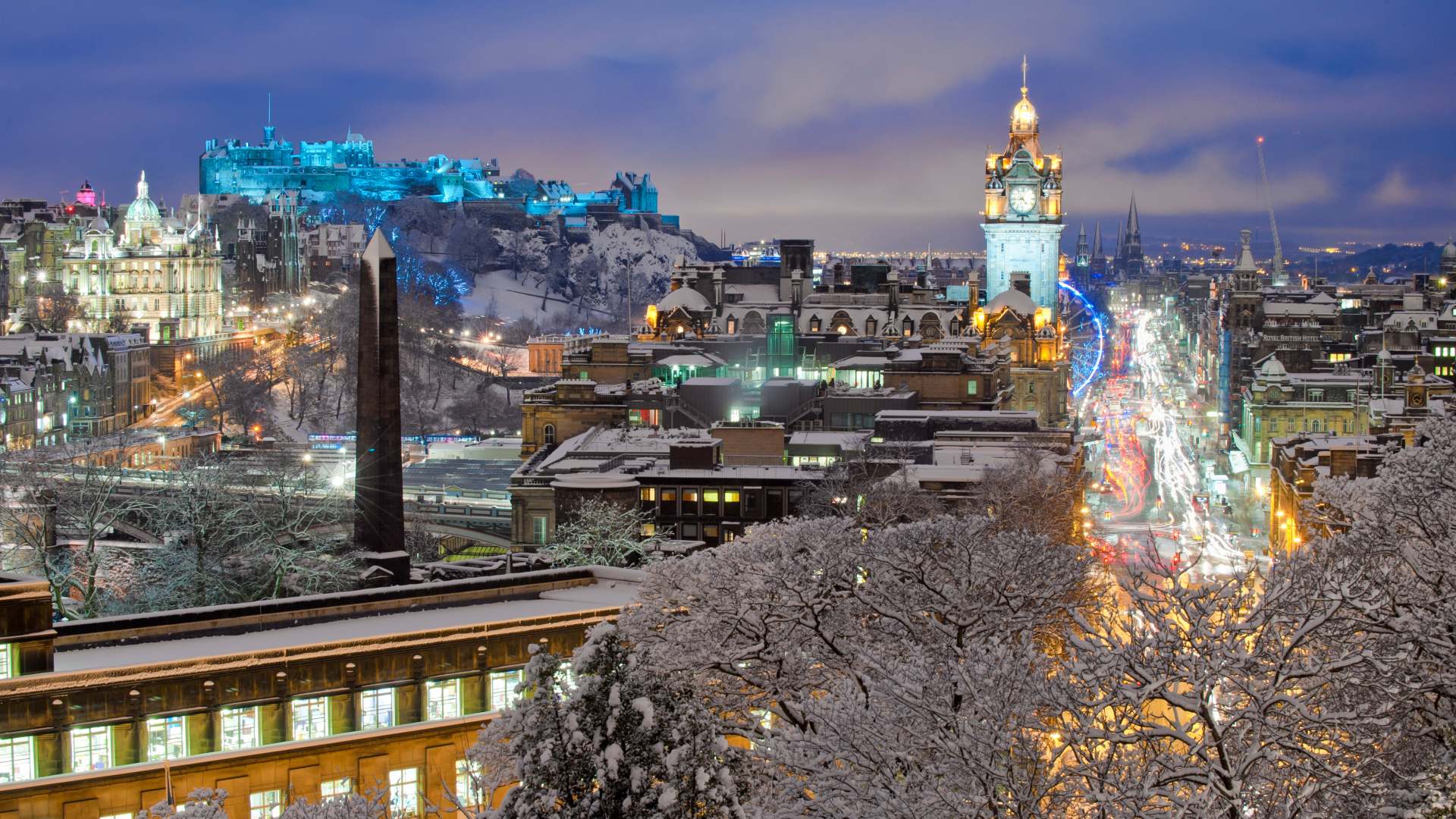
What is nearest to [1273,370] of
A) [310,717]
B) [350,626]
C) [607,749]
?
[350,626]

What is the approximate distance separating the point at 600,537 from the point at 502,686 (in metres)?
16.3

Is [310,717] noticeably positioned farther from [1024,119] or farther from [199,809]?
[1024,119]

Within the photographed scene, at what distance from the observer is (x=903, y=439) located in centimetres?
5609

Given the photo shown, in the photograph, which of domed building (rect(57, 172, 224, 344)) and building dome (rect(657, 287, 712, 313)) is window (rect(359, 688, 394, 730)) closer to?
building dome (rect(657, 287, 712, 313))

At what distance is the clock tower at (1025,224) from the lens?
108 m

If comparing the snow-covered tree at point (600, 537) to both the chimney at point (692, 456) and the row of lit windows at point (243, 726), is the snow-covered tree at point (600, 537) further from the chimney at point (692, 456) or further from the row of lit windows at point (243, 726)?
the row of lit windows at point (243, 726)

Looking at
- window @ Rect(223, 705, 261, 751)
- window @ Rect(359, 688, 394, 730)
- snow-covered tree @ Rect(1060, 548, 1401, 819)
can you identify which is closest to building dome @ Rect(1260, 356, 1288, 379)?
window @ Rect(359, 688, 394, 730)

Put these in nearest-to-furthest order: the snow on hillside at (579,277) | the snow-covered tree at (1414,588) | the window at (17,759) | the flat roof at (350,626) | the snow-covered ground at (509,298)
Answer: the snow-covered tree at (1414,588)
the window at (17,759)
the flat roof at (350,626)
the snow-covered ground at (509,298)
the snow on hillside at (579,277)

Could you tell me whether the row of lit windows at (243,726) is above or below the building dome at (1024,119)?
below


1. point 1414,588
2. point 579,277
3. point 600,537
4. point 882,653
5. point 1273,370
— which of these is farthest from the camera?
point 579,277

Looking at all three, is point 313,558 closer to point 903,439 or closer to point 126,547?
point 126,547

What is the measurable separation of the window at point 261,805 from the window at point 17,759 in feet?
9.14

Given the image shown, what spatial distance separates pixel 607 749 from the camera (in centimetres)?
1672

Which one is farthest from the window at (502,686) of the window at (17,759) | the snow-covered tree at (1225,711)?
the snow-covered tree at (1225,711)
